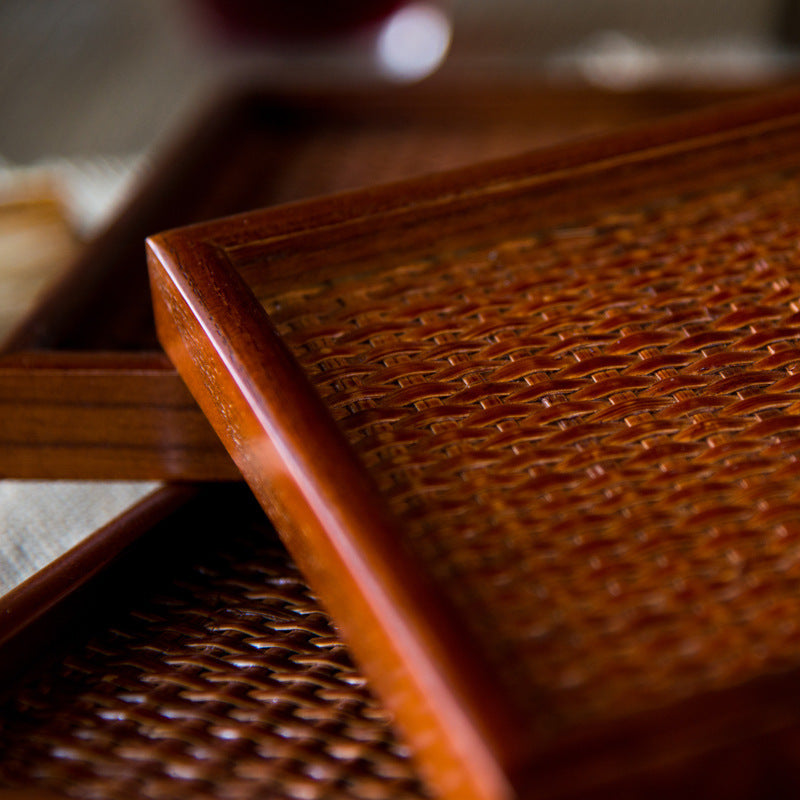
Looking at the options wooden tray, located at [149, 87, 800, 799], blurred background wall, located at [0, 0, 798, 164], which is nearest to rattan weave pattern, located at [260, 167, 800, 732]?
wooden tray, located at [149, 87, 800, 799]

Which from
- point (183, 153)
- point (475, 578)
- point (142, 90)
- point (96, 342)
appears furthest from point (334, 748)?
point (142, 90)

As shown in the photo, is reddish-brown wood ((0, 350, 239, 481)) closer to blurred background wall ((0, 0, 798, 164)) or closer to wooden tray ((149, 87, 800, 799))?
wooden tray ((149, 87, 800, 799))

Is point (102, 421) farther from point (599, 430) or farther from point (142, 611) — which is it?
point (599, 430)

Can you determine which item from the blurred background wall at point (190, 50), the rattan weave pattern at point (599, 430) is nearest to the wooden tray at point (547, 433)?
the rattan weave pattern at point (599, 430)

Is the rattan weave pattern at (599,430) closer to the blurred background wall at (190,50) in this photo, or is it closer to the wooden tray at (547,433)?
the wooden tray at (547,433)

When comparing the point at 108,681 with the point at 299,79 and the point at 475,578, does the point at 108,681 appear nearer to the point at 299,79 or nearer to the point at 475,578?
the point at 475,578

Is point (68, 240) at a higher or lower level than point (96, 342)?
higher

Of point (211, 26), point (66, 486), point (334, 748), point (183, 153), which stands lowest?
point (334, 748)

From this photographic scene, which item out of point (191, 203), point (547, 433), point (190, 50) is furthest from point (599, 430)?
point (190, 50)
